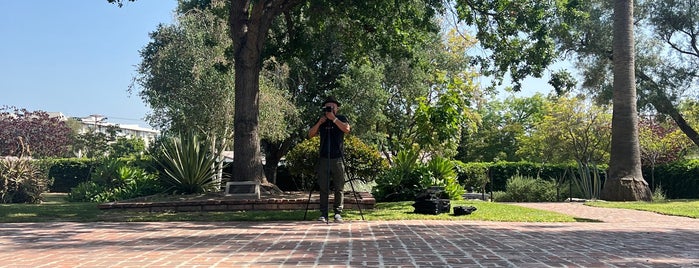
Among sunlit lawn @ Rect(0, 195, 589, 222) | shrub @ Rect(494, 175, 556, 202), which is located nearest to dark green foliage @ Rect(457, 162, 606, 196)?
shrub @ Rect(494, 175, 556, 202)

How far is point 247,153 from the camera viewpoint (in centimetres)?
1086

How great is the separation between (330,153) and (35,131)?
3553 cm

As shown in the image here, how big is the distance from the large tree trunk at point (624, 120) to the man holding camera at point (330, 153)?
32.9ft

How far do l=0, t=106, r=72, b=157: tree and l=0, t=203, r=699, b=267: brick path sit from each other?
32440mm

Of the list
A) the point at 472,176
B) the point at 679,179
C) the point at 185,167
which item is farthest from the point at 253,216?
the point at 679,179

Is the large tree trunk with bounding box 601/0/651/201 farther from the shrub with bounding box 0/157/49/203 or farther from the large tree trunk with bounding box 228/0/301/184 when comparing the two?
the shrub with bounding box 0/157/49/203

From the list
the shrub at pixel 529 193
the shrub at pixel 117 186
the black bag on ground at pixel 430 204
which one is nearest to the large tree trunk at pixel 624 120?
the shrub at pixel 529 193

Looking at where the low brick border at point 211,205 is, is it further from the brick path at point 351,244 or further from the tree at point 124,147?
the tree at point 124,147

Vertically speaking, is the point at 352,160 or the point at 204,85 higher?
the point at 204,85

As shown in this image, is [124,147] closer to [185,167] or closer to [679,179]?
[185,167]

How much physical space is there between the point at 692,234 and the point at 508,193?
368 inches

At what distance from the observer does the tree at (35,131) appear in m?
35.2

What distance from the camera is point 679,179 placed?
20031mm

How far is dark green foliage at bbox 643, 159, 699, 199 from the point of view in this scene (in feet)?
63.8
